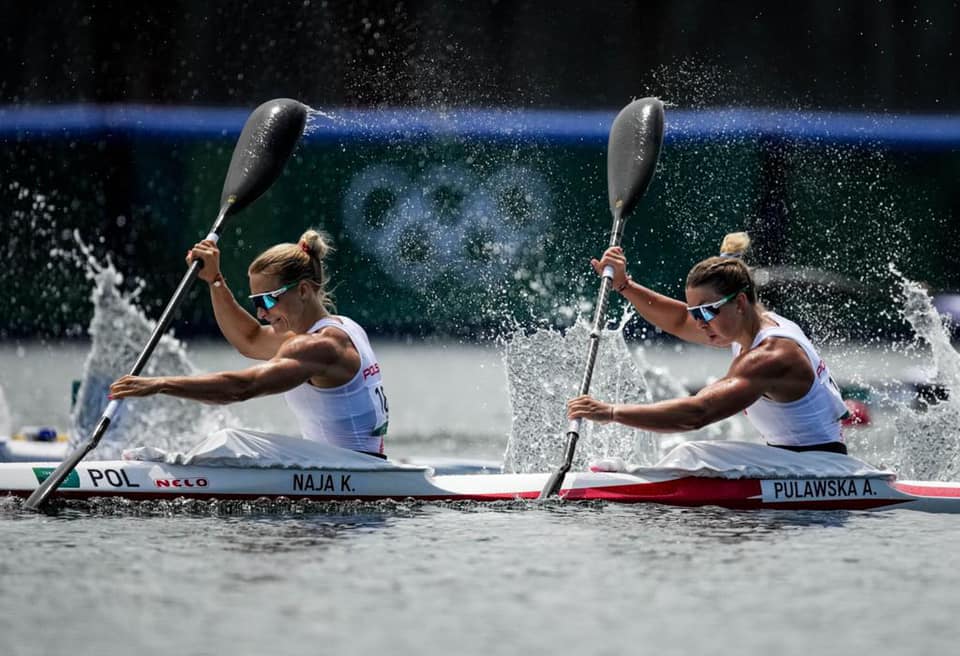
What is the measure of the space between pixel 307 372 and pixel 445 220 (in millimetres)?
15795

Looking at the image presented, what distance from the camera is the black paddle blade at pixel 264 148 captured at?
7383 millimetres

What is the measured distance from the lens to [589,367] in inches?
268

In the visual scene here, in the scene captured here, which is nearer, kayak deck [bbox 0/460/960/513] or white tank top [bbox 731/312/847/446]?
kayak deck [bbox 0/460/960/513]

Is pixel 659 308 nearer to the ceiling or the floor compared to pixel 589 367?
nearer to the ceiling

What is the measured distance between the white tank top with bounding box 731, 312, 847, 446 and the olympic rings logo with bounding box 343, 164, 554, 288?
12221 millimetres

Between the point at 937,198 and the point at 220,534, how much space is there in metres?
15.7

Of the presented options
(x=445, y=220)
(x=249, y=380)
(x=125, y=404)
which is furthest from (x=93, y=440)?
(x=445, y=220)

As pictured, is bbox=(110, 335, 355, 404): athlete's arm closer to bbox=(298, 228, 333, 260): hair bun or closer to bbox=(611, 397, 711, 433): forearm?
bbox=(298, 228, 333, 260): hair bun

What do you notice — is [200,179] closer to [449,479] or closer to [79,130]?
[79,130]

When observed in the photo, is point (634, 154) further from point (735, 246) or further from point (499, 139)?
point (499, 139)

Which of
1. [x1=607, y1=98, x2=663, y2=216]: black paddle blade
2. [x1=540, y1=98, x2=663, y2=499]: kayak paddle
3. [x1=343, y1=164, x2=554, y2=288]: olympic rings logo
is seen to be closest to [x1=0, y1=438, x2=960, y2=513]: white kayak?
[x1=540, y1=98, x2=663, y2=499]: kayak paddle

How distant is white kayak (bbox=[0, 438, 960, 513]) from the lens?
5.92 m

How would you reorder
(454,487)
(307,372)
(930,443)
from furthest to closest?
(930,443) → (454,487) → (307,372)

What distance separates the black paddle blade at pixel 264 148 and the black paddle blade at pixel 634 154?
166 cm
